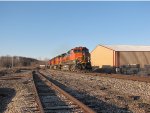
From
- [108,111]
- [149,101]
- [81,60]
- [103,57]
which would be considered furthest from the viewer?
[103,57]

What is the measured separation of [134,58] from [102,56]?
21.0 ft

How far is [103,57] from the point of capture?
2256 inches

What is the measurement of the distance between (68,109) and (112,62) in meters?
43.5

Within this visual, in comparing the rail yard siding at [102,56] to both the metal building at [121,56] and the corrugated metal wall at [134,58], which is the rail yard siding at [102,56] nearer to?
the metal building at [121,56]

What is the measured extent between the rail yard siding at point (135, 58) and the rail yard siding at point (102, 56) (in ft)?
6.12

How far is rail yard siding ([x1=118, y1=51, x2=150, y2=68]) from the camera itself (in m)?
52.4

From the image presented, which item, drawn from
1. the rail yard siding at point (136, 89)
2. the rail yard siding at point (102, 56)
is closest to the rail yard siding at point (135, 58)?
the rail yard siding at point (102, 56)

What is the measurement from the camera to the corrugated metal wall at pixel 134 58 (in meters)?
52.3

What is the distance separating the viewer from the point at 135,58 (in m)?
54.2

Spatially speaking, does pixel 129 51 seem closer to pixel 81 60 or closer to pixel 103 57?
pixel 103 57

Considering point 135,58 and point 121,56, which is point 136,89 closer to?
point 121,56

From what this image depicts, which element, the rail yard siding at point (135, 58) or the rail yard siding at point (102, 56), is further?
the rail yard siding at point (102, 56)

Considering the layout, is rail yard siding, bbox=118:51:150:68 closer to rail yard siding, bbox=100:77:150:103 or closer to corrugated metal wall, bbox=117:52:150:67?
corrugated metal wall, bbox=117:52:150:67

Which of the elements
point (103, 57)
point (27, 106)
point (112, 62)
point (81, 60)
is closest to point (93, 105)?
point (27, 106)
